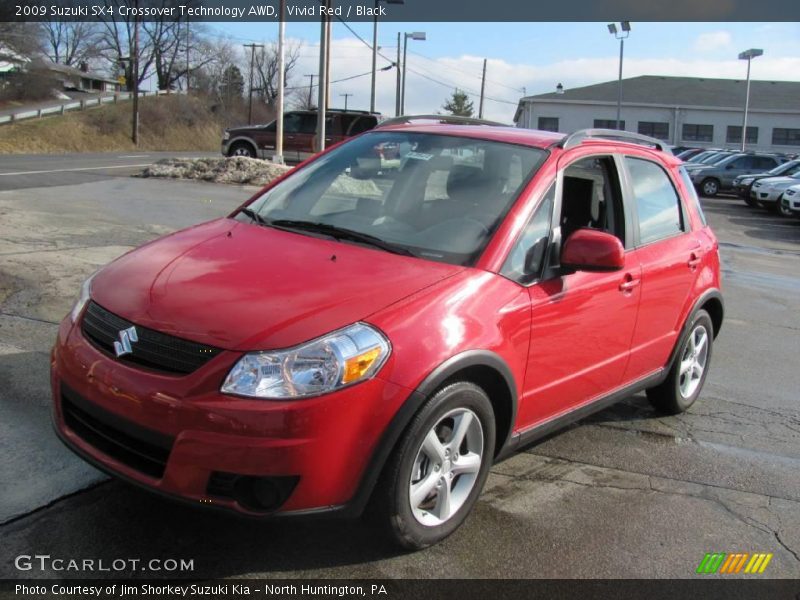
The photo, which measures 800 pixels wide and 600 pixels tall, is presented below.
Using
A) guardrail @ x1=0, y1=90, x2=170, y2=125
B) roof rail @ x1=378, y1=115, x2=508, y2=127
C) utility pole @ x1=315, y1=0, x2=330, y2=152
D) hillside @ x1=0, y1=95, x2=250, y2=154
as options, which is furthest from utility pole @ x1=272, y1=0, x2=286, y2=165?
guardrail @ x1=0, y1=90, x2=170, y2=125

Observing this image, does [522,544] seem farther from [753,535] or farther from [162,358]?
[162,358]

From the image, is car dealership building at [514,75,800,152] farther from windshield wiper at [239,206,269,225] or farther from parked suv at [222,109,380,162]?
windshield wiper at [239,206,269,225]

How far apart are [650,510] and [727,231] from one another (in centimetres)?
1719

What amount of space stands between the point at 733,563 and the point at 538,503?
89 cm

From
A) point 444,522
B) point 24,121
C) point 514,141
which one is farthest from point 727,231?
point 24,121

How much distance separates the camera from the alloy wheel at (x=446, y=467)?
308cm

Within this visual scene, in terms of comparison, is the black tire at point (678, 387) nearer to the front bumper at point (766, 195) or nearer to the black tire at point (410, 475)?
the black tire at point (410, 475)

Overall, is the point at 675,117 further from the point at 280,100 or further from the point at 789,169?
the point at 280,100

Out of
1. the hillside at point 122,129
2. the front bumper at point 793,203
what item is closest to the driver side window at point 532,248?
the front bumper at point 793,203

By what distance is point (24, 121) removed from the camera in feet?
178

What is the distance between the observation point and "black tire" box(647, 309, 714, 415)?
16.3 ft

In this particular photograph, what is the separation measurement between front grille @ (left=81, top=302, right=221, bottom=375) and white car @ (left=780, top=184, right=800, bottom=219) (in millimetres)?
22127

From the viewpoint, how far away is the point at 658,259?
4527mm

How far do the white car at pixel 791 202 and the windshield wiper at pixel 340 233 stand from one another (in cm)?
2100
